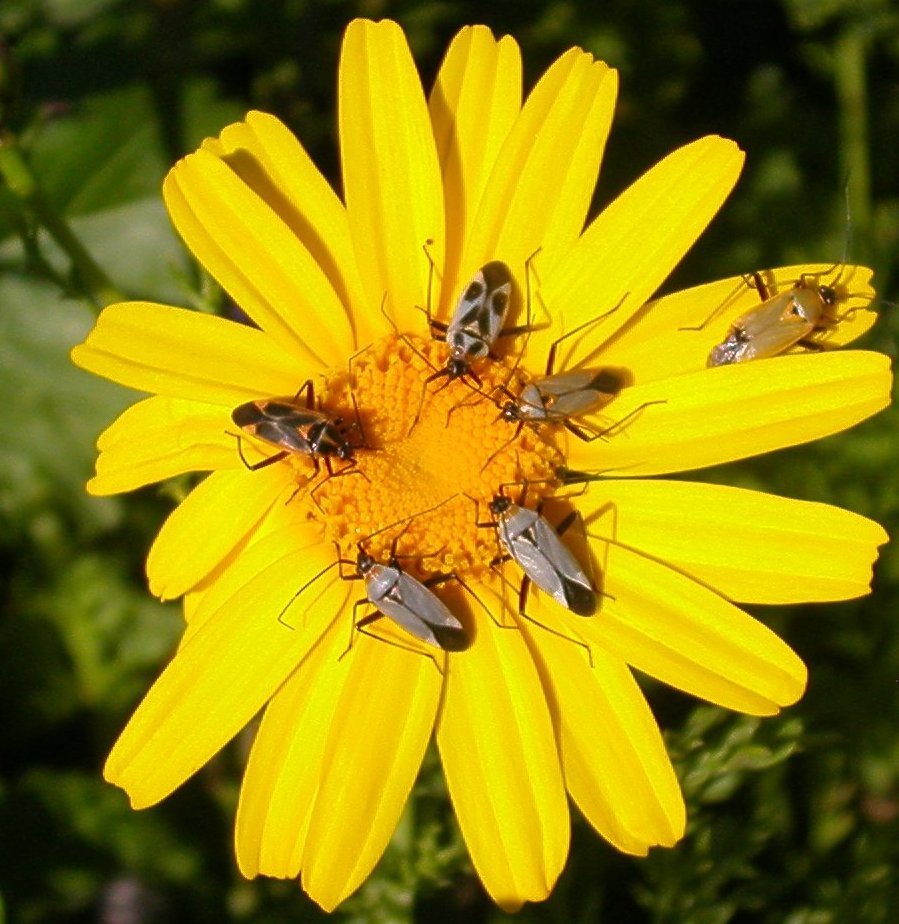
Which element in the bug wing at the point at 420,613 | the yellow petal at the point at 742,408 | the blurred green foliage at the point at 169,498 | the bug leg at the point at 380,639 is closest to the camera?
the yellow petal at the point at 742,408

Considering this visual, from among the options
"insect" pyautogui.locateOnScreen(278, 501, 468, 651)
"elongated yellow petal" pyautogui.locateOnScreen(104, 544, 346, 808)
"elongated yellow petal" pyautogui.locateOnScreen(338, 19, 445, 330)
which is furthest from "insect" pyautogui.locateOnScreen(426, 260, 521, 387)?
"elongated yellow petal" pyautogui.locateOnScreen(104, 544, 346, 808)

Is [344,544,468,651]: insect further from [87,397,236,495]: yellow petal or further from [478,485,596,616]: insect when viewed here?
[87,397,236,495]: yellow petal

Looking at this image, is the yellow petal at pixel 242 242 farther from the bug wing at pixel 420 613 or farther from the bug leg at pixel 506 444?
the bug wing at pixel 420 613

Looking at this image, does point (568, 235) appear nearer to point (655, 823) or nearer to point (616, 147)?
point (655, 823)

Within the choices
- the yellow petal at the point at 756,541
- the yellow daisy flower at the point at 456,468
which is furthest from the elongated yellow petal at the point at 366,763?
the yellow petal at the point at 756,541

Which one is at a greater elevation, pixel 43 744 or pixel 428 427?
pixel 428 427

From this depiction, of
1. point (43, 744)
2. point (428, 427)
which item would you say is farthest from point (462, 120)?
point (43, 744)
